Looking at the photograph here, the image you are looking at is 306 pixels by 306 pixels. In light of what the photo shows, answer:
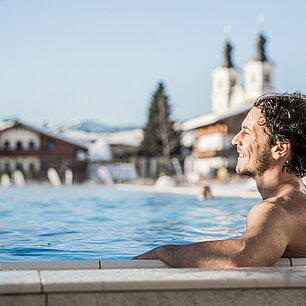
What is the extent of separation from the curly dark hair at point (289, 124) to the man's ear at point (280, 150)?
0.05ft

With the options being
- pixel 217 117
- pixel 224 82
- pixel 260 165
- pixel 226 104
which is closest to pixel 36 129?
pixel 217 117

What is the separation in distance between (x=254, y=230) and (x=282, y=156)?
434 millimetres

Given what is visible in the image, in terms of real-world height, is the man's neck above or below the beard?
below

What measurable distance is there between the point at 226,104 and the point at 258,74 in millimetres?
9546

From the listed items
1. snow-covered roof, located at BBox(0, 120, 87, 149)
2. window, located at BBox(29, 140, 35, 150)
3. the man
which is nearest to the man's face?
the man

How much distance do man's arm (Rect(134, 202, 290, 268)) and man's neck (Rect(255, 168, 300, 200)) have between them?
241mm

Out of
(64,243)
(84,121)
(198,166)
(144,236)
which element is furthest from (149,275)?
(84,121)

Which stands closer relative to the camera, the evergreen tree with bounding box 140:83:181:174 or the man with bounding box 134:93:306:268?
the man with bounding box 134:93:306:268

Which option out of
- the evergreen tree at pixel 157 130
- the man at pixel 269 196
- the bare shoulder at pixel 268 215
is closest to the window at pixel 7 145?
the evergreen tree at pixel 157 130

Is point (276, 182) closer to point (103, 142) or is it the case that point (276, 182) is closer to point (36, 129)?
point (36, 129)

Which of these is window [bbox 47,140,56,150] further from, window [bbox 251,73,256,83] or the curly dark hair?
the curly dark hair

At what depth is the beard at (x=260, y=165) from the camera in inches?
99.1

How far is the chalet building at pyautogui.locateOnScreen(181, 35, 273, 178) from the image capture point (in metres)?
43.3

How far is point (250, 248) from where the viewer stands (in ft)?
7.11
